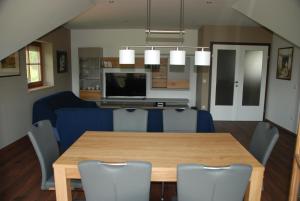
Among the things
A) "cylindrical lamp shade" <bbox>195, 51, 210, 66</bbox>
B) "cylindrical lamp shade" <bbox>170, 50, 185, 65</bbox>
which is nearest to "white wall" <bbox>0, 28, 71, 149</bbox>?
"cylindrical lamp shade" <bbox>170, 50, 185, 65</bbox>

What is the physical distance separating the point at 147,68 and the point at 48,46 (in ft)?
8.58

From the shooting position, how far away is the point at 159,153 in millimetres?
2117

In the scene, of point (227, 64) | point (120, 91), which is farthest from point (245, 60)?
point (120, 91)

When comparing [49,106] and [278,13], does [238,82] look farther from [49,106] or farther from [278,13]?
[49,106]

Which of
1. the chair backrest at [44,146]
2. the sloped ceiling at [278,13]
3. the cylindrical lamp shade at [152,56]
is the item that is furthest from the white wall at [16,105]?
the sloped ceiling at [278,13]

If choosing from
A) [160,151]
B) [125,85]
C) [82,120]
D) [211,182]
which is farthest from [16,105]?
[211,182]

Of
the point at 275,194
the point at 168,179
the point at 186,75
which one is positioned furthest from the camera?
the point at 186,75

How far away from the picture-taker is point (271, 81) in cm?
638

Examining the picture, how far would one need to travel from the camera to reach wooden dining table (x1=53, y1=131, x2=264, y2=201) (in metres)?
1.87

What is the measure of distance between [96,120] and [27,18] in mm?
1641

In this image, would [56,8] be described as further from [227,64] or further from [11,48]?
[227,64]

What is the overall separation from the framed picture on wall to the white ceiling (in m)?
1.07

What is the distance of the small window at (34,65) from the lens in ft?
17.1

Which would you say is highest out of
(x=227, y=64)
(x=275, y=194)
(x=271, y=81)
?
(x=227, y=64)
